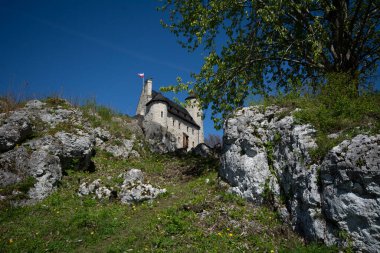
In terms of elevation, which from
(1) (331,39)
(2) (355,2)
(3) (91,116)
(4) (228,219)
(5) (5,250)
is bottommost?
(5) (5,250)

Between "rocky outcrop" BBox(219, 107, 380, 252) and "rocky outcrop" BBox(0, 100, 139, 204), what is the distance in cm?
857

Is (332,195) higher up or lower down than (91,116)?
lower down

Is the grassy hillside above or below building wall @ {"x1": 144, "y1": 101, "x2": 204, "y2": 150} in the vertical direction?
below

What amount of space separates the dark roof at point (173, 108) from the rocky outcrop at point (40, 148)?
1397 inches

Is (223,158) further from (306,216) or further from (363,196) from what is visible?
(363,196)

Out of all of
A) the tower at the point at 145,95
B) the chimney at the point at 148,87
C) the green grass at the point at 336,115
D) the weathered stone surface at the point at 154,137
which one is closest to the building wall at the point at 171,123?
the tower at the point at 145,95

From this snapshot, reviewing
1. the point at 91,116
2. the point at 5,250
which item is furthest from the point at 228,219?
the point at 91,116

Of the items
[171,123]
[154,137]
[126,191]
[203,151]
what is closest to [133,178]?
[126,191]

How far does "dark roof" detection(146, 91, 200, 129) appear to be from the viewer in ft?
186

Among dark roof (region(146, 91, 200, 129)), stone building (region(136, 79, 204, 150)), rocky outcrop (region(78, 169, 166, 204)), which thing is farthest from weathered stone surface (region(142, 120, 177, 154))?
dark roof (region(146, 91, 200, 129))

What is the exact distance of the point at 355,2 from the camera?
1752 centimetres

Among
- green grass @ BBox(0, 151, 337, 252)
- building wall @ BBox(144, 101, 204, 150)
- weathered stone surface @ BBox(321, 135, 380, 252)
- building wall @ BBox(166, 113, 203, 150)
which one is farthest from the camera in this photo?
building wall @ BBox(166, 113, 203, 150)

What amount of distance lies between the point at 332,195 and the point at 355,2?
13.9 metres

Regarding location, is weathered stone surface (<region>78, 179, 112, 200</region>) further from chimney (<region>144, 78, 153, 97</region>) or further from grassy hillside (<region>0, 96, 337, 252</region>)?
chimney (<region>144, 78, 153, 97</region>)
